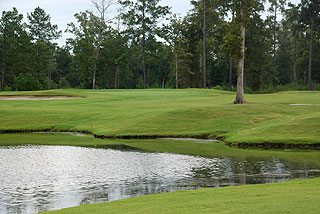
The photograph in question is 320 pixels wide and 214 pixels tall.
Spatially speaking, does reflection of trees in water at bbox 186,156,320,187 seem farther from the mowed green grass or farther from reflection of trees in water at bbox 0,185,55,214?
the mowed green grass

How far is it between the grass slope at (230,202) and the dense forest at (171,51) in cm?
7231

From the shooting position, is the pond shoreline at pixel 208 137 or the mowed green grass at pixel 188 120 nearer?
the pond shoreline at pixel 208 137

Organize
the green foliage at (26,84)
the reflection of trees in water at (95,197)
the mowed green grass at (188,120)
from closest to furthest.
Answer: the reflection of trees in water at (95,197) → the mowed green grass at (188,120) → the green foliage at (26,84)

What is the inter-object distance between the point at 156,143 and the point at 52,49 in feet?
368

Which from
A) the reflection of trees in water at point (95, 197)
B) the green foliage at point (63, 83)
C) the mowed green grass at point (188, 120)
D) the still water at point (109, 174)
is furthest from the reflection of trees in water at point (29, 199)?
the green foliage at point (63, 83)

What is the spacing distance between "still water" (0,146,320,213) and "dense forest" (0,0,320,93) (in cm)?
6341

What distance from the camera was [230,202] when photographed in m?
12.1

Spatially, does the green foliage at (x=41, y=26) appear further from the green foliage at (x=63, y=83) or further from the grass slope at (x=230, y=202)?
the grass slope at (x=230, y=202)

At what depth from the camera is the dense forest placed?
313ft

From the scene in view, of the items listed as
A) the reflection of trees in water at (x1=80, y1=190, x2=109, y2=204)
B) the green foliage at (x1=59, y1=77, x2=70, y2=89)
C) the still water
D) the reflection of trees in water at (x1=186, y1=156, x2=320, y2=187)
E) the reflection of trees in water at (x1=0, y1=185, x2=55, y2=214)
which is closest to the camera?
the reflection of trees in water at (x1=0, y1=185, x2=55, y2=214)

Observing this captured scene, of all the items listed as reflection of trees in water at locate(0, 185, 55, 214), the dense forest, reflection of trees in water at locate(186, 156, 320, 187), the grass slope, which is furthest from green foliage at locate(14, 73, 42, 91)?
the grass slope

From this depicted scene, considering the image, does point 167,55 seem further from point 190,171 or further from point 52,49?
point 190,171

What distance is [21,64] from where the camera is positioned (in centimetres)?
11038

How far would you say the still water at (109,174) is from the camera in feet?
51.4
